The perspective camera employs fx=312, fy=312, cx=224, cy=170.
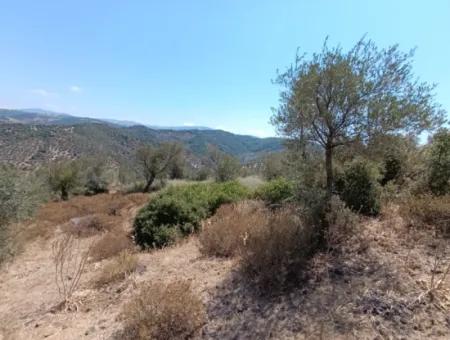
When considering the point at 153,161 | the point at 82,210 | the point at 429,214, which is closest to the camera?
the point at 429,214

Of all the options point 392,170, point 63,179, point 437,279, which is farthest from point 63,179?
point 437,279

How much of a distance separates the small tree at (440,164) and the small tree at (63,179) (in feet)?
87.8

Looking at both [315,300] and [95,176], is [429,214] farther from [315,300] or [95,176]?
[95,176]

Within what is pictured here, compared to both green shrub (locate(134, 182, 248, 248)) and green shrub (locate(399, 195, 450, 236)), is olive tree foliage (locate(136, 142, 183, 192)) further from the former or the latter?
green shrub (locate(399, 195, 450, 236))

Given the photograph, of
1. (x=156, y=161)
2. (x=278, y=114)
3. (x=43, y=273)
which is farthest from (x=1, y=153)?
→ (x=278, y=114)

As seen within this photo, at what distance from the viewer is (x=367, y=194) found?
5938 millimetres

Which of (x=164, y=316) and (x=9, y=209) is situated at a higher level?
(x=164, y=316)

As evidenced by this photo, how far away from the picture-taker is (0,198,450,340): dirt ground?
3.29m

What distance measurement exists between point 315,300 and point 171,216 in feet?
21.4

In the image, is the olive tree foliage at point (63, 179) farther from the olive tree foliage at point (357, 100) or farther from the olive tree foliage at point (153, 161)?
the olive tree foliage at point (357, 100)

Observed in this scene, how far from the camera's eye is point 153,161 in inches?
1158

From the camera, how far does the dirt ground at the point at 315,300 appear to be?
329 centimetres

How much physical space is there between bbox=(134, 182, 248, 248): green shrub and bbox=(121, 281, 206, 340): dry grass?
4678 millimetres

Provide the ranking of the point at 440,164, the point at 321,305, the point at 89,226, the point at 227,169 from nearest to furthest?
the point at 321,305, the point at 440,164, the point at 89,226, the point at 227,169
